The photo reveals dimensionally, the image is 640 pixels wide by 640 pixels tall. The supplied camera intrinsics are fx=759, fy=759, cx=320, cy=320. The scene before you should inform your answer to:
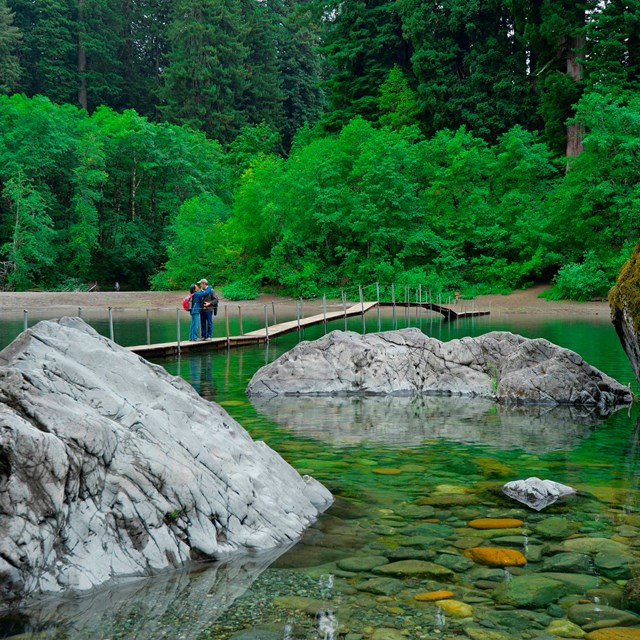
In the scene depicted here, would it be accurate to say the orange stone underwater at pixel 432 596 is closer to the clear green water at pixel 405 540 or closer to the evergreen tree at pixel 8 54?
the clear green water at pixel 405 540

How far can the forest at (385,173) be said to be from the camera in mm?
38156

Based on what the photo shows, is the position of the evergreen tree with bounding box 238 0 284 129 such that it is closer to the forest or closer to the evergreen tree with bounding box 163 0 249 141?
the evergreen tree with bounding box 163 0 249 141

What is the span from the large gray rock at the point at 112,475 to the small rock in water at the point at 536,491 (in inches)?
63.8

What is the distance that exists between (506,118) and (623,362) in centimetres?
3152

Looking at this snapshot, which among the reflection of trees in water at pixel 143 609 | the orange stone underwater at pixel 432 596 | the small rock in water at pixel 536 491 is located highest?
the reflection of trees in water at pixel 143 609

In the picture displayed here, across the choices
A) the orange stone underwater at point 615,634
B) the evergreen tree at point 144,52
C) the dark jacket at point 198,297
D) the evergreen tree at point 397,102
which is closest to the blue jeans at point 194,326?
the dark jacket at point 198,297

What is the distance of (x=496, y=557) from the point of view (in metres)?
4.70

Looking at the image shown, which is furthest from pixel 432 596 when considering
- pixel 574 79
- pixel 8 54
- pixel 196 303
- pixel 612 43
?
pixel 8 54

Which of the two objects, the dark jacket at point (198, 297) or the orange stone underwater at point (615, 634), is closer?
the orange stone underwater at point (615, 634)

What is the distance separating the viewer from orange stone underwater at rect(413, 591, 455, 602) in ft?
13.4

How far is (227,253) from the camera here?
44.8 m

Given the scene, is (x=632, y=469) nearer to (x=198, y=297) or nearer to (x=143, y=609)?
(x=143, y=609)

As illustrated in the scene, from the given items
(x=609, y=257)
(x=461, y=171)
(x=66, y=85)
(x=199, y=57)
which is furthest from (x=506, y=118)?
(x=66, y=85)

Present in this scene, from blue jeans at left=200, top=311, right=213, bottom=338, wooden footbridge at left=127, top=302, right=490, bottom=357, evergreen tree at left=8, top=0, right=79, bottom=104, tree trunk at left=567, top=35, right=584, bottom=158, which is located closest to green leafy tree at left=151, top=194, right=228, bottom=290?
evergreen tree at left=8, top=0, right=79, bottom=104
